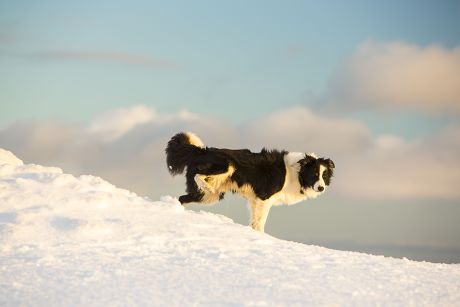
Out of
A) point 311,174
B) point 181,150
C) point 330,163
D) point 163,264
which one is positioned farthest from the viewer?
point 330,163

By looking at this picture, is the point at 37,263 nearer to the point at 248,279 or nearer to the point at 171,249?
the point at 171,249

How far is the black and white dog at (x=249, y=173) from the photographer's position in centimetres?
1267

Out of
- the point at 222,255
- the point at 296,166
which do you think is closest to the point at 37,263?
the point at 222,255

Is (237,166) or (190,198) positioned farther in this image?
(237,166)

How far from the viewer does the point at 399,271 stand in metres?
7.62

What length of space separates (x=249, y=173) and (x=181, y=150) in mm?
1491

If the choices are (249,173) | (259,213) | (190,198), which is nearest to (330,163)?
(249,173)

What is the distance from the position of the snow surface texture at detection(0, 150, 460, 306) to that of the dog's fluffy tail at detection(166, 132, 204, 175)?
8.66ft

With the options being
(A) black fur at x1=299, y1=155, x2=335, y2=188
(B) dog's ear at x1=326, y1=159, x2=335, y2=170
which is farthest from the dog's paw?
(B) dog's ear at x1=326, y1=159, x2=335, y2=170

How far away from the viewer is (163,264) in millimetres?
7352

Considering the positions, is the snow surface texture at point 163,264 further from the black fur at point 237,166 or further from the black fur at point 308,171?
the black fur at point 308,171

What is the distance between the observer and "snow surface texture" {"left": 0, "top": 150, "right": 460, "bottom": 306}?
6438mm

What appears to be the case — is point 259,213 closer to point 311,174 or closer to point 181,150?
point 311,174

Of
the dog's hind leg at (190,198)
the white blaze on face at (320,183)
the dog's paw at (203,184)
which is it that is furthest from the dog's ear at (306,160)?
the dog's hind leg at (190,198)
